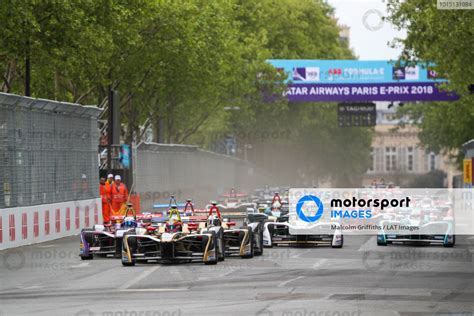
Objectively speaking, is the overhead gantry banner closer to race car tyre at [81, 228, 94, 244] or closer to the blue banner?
the blue banner

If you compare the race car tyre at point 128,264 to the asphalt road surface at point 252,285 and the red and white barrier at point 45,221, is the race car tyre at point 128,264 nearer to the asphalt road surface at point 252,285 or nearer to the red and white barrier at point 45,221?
the asphalt road surface at point 252,285

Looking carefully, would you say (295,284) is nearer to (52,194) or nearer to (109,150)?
(52,194)

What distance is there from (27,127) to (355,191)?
598 inches

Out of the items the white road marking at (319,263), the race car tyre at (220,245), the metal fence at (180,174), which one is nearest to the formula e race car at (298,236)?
the white road marking at (319,263)

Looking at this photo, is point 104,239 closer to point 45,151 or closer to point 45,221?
point 45,221

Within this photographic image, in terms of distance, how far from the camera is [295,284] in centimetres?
1833

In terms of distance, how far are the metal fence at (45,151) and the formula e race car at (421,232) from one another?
27.9ft

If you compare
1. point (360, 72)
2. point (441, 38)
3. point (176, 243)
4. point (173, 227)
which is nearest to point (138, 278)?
point (176, 243)

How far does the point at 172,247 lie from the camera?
22.2m

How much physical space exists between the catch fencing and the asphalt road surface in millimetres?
3551

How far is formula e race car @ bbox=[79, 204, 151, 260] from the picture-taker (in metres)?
24.0

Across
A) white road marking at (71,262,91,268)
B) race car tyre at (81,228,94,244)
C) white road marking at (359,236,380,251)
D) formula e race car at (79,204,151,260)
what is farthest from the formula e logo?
white road marking at (71,262,91,268)

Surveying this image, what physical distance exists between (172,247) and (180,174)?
126 feet

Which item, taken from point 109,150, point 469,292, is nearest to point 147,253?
point 469,292
